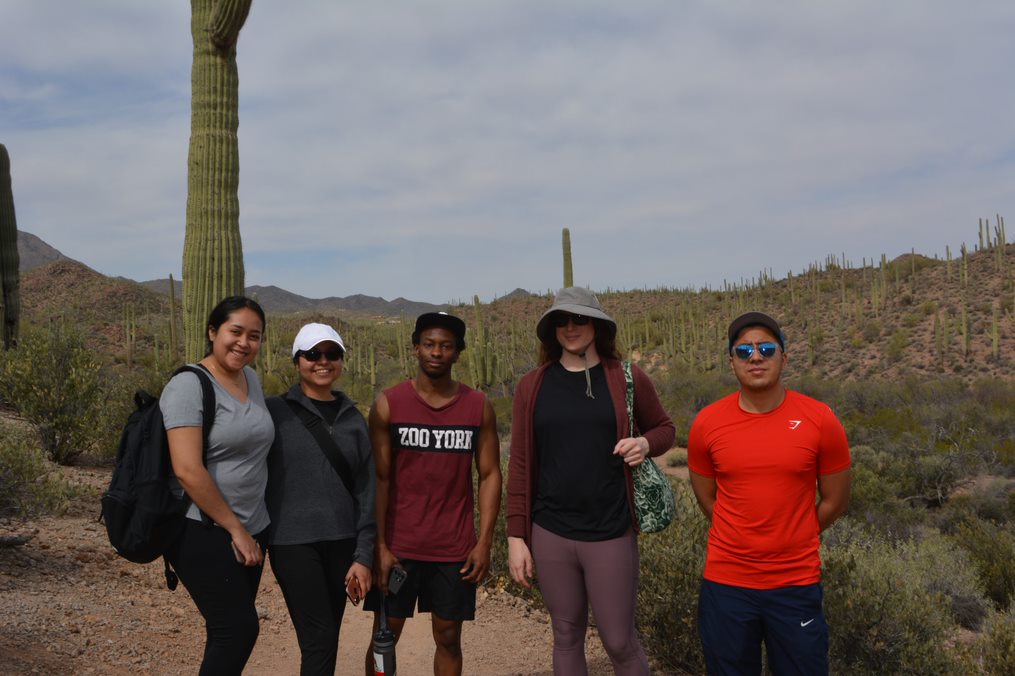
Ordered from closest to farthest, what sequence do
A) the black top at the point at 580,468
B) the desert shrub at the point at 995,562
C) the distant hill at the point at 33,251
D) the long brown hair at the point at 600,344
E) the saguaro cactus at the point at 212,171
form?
the black top at the point at 580,468 < the long brown hair at the point at 600,344 < the saguaro cactus at the point at 212,171 < the desert shrub at the point at 995,562 < the distant hill at the point at 33,251

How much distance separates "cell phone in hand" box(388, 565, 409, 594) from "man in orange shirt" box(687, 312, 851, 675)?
1215 millimetres

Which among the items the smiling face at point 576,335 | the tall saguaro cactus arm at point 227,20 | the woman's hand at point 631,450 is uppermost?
the tall saguaro cactus arm at point 227,20

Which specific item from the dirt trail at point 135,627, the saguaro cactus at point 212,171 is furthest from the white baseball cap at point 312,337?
the saguaro cactus at point 212,171

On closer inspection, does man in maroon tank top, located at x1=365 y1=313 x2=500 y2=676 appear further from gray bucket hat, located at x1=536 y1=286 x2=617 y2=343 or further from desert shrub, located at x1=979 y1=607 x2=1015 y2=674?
desert shrub, located at x1=979 y1=607 x2=1015 y2=674

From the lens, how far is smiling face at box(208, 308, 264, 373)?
296 cm

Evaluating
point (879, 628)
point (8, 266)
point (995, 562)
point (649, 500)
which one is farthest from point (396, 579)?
point (8, 266)

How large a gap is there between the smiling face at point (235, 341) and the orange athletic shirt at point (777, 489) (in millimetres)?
1836

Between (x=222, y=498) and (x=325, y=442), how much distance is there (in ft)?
1.48

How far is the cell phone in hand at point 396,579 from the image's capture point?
10.5 ft

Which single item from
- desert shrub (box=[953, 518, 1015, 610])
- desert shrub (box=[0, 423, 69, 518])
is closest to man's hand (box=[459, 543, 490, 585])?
desert shrub (box=[0, 423, 69, 518])

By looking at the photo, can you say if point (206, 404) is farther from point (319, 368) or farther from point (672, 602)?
point (672, 602)

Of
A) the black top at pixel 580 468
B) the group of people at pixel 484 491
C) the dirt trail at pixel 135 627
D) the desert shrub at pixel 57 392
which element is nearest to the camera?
the group of people at pixel 484 491

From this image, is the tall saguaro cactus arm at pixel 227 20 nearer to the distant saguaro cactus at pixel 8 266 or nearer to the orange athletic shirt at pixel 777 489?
the orange athletic shirt at pixel 777 489

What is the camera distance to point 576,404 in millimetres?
3133
